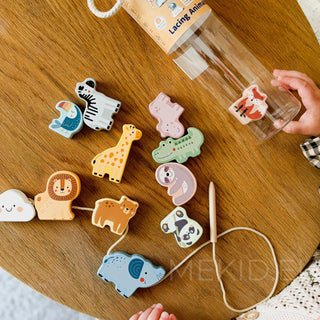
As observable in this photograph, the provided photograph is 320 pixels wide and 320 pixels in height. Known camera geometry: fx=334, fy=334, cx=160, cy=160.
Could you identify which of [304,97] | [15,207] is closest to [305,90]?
[304,97]

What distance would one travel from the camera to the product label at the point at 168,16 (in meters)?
0.53

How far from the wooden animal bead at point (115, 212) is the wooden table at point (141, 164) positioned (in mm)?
24

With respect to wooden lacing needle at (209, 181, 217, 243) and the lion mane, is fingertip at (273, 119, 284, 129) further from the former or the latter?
the lion mane

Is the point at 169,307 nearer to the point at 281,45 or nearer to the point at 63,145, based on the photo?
the point at 63,145

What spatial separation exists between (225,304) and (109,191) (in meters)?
0.32

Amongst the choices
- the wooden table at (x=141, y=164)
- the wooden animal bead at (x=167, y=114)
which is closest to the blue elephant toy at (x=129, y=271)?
the wooden table at (x=141, y=164)

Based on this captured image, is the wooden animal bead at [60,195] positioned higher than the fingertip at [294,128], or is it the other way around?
the fingertip at [294,128]

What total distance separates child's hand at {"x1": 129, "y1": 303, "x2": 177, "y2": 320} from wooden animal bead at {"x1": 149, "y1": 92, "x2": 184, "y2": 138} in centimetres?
33

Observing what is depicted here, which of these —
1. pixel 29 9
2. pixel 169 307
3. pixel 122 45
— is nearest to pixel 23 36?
pixel 29 9

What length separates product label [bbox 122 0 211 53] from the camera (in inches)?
20.9

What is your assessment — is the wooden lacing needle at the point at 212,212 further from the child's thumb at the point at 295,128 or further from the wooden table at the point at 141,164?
the child's thumb at the point at 295,128

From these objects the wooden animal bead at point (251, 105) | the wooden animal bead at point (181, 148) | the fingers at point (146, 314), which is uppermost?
the wooden animal bead at point (251, 105)

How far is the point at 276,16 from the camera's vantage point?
2.07ft

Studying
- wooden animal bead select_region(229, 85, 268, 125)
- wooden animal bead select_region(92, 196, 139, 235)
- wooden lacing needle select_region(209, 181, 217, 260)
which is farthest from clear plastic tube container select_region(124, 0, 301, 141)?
wooden animal bead select_region(92, 196, 139, 235)
